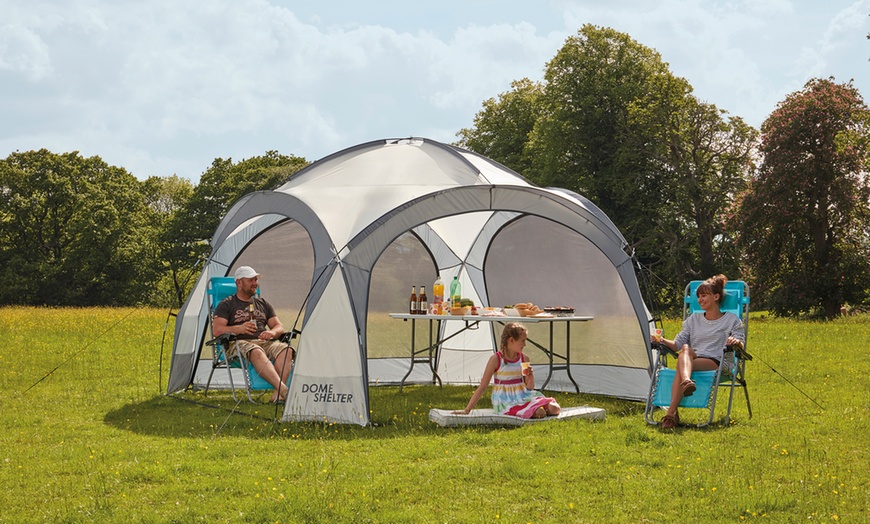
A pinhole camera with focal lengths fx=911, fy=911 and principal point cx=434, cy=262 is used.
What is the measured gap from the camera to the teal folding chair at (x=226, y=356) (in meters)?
8.13

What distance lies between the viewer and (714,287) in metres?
7.43

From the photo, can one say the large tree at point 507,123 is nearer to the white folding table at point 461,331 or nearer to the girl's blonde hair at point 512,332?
the white folding table at point 461,331

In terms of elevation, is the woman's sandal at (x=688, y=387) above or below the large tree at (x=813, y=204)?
below

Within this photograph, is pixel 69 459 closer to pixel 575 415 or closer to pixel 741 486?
pixel 575 415

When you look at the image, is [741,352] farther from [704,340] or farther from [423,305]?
[423,305]

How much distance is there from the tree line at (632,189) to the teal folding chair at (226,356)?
5958 mm

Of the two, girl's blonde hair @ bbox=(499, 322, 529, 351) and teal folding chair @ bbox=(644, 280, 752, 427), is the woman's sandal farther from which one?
girl's blonde hair @ bbox=(499, 322, 529, 351)

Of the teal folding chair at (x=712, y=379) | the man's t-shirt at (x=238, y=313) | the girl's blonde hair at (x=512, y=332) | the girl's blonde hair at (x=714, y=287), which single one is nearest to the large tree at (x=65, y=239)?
the man's t-shirt at (x=238, y=313)

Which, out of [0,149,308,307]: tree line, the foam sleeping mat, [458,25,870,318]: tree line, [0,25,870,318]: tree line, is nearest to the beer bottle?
the foam sleeping mat

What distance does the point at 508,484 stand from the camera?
17.0 feet

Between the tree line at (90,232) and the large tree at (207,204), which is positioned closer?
the tree line at (90,232)

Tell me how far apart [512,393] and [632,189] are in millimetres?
19940

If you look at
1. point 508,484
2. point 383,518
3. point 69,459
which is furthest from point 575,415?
point 69,459

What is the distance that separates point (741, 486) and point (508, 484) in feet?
4.20
